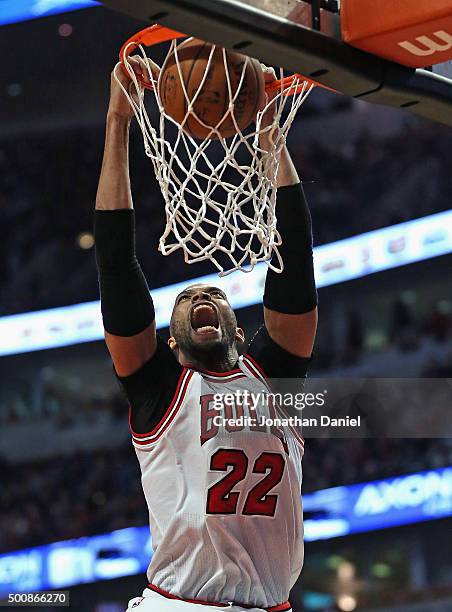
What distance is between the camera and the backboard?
87.6 inches

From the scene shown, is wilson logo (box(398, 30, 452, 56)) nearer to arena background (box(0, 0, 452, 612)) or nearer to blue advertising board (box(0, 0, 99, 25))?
arena background (box(0, 0, 452, 612))

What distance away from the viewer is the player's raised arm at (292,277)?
3256mm

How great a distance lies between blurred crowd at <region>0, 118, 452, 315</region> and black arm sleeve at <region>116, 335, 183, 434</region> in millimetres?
8723

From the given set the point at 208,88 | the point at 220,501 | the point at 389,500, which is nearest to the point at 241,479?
the point at 220,501

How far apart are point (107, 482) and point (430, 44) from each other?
9.54 m

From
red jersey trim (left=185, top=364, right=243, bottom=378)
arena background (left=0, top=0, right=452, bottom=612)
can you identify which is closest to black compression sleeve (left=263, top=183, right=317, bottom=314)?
red jersey trim (left=185, top=364, right=243, bottom=378)

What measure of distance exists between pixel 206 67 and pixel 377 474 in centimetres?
854

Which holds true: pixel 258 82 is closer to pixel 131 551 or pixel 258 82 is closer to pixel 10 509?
pixel 131 551

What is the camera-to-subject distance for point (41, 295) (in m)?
12.6

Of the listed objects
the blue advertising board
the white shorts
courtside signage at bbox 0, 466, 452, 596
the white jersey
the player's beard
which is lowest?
courtside signage at bbox 0, 466, 452, 596

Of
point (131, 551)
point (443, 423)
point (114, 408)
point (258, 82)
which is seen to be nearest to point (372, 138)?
point (443, 423)

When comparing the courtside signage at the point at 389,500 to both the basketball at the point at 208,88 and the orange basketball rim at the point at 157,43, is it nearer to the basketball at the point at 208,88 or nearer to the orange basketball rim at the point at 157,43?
the orange basketball rim at the point at 157,43

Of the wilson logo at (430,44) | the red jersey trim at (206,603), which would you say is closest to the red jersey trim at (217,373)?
the red jersey trim at (206,603)

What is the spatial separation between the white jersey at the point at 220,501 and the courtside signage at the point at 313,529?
25.3ft
